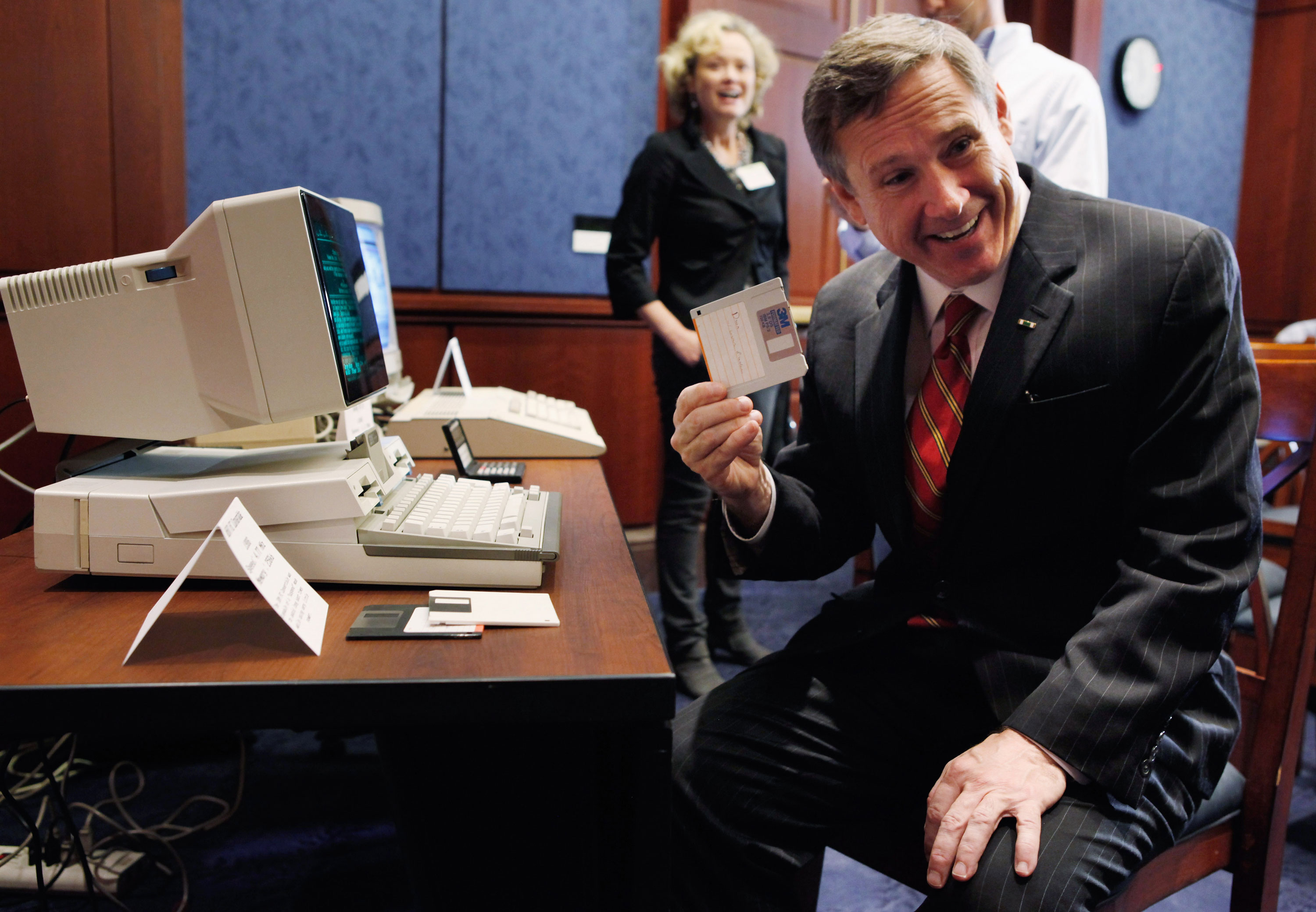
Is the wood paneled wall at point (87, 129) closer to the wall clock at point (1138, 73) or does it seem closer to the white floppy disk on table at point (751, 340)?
the white floppy disk on table at point (751, 340)

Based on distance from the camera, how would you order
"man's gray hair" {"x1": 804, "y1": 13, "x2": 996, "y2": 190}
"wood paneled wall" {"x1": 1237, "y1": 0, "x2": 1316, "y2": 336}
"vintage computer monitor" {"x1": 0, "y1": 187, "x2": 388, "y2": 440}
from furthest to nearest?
1. "wood paneled wall" {"x1": 1237, "y1": 0, "x2": 1316, "y2": 336}
2. "man's gray hair" {"x1": 804, "y1": 13, "x2": 996, "y2": 190}
3. "vintage computer monitor" {"x1": 0, "y1": 187, "x2": 388, "y2": 440}

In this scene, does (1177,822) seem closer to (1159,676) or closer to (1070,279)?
(1159,676)

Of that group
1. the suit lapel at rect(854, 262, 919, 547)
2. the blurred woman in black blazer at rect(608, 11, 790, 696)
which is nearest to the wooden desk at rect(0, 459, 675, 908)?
the suit lapel at rect(854, 262, 919, 547)

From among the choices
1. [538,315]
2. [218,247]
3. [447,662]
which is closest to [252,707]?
[447,662]

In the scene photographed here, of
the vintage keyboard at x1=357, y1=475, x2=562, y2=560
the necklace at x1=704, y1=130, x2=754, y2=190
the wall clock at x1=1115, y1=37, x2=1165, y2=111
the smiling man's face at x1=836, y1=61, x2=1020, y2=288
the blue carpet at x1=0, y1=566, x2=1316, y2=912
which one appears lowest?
the blue carpet at x1=0, y1=566, x2=1316, y2=912

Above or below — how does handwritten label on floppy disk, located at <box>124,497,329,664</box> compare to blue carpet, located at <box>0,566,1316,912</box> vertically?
above

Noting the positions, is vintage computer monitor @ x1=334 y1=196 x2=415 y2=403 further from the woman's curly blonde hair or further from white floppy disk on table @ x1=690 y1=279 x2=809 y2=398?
white floppy disk on table @ x1=690 y1=279 x2=809 y2=398

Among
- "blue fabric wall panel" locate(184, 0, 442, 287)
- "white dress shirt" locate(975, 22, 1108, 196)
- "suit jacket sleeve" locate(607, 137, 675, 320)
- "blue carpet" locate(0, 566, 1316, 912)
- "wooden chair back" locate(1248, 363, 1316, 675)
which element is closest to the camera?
"wooden chair back" locate(1248, 363, 1316, 675)

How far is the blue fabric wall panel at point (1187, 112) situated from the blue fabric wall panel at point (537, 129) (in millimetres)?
2366

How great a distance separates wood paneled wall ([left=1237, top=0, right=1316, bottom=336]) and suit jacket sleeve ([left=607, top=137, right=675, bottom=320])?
12.0 ft

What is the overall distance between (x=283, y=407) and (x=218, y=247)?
165 millimetres

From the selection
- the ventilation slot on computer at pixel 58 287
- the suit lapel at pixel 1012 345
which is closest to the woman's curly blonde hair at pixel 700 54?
the suit lapel at pixel 1012 345

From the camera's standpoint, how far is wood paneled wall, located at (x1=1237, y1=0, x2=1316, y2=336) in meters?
4.48

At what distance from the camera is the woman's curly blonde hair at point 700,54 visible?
94.7 inches
